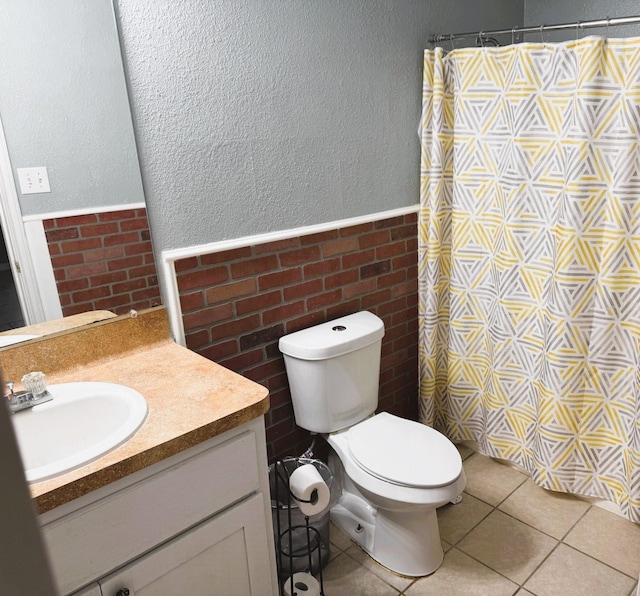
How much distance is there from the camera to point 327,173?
1.91 metres

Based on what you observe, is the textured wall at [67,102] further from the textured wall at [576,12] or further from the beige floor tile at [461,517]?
the textured wall at [576,12]

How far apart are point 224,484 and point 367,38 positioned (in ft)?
5.23

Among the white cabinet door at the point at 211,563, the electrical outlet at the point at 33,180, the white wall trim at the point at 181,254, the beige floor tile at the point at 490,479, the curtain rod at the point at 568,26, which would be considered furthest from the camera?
the beige floor tile at the point at 490,479

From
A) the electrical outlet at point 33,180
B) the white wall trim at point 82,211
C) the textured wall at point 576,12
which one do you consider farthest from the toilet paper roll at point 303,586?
the textured wall at point 576,12

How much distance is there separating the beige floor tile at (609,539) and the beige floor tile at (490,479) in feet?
0.93

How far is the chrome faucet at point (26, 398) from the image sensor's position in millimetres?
1210

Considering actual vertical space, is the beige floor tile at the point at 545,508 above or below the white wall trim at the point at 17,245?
below

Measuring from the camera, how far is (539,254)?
198cm

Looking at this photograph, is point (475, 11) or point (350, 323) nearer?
point (350, 323)

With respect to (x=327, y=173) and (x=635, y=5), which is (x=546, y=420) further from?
(x=635, y=5)

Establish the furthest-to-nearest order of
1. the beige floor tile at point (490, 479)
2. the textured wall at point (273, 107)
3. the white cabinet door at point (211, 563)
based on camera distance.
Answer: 1. the beige floor tile at point (490, 479)
2. the textured wall at point (273, 107)
3. the white cabinet door at point (211, 563)

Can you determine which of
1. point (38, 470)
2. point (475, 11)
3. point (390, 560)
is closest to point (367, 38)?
point (475, 11)

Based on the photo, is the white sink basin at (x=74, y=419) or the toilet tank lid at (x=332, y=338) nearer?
the white sink basin at (x=74, y=419)

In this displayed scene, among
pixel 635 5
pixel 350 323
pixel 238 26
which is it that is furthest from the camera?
pixel 635 5
